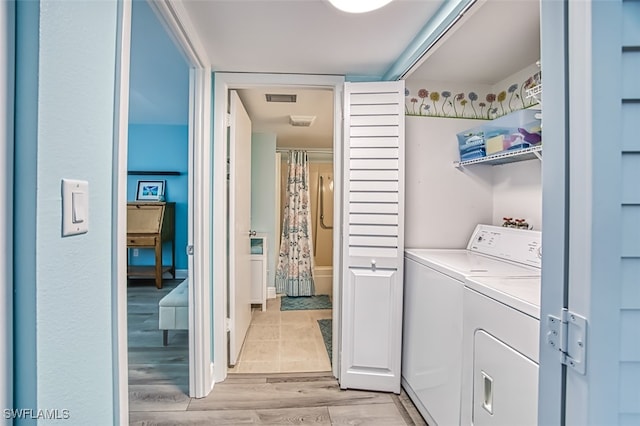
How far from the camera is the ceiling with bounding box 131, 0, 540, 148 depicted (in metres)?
1.46

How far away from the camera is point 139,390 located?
2.08m

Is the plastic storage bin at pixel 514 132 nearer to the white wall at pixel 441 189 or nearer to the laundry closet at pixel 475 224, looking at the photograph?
the laundry closet at pixel 475 224

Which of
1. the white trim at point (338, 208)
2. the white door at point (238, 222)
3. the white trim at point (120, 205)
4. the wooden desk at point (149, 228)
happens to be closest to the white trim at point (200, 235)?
the white door at point (238, 222)

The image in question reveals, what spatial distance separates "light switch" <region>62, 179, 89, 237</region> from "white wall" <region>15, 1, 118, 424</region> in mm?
14

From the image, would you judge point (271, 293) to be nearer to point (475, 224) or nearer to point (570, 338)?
point (475, 224)

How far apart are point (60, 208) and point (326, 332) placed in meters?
2.74

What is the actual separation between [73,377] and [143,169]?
4.65 meters

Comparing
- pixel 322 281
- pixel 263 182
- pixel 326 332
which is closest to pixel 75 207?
pixel 326 332

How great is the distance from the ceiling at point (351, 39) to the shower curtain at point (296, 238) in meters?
1.92

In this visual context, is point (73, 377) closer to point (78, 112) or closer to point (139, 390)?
point (78, 112)

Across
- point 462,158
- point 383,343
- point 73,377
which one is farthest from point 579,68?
point 383,343

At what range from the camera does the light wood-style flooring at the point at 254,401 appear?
1836 mm

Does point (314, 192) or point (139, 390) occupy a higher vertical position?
point (314, 192)

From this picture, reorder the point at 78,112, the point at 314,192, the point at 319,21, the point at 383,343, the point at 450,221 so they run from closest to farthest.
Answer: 1. the point at 78,112
2. the point at 319,21
3. the point at 383,343
4. the point at 450,221
5. the point at 314,192
